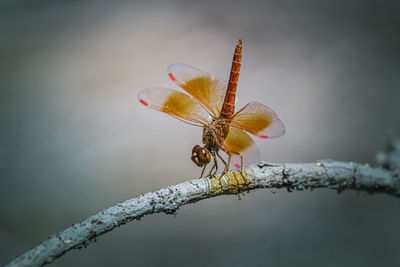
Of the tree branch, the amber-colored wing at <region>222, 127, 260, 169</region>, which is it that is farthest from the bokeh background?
the amber-colored wing at <region>222, 127, 260, 169</region>

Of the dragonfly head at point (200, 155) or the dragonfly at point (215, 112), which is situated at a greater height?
the dragonfly at point (215, 112)

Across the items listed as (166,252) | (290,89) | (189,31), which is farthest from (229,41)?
(166,252)

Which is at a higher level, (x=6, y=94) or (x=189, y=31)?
(x=189, y=31)

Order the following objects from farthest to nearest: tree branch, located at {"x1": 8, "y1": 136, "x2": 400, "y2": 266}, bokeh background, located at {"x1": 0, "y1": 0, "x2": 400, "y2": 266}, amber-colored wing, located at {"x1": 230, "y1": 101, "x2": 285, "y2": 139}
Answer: bokeh background, located at {"x1": 0, "y1": 0, "x2": 400, "y2": 266} → amber-colored wing, located at {"x1": 230, "y1": 101, "x2": 285, "y2": 139} → tree branch, located at {"x1": 8, "y1": 136, "x2": 400, "y2": 266}

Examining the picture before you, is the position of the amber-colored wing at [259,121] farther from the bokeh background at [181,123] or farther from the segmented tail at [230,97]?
the bokeh background at [181,123]

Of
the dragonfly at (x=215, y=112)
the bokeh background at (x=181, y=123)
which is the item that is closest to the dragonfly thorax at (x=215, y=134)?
the dragonfly at (x=215, y=112)

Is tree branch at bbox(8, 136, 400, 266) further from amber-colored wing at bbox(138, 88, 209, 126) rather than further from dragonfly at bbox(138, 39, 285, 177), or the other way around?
amber-colored wing at bbox(138, 88, 209, 126)

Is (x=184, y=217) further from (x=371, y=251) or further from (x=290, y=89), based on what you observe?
(x=290, y=89)
